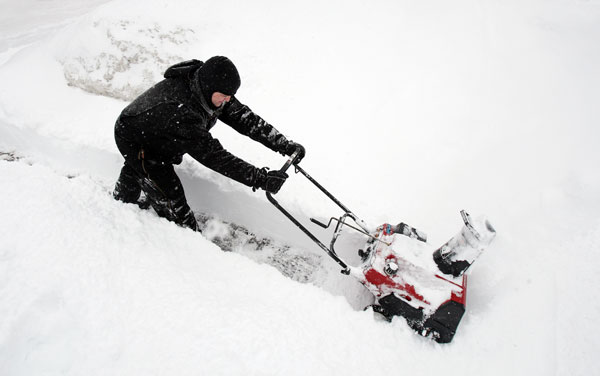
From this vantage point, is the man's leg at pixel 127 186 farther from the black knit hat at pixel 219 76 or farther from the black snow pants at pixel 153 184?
the black knit hat at pixel 219 76

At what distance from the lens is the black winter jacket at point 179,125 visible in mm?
2322

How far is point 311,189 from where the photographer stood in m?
3.47

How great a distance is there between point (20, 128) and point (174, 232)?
3.09 meters

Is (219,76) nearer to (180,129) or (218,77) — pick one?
(218,77)

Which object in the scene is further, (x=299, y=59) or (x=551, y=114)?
(x=299, y=59)

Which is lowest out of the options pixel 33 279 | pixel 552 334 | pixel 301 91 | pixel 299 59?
pixel 33 279

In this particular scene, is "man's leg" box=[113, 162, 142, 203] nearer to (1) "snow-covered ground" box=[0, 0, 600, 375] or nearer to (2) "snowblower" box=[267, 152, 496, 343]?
(1) "snow-covered ground" box=[0, 0, 600, 375]

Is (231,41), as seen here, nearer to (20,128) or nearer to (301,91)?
(301,91)

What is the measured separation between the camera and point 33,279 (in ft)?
6.33

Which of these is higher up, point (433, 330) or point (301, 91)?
point (301, 91)

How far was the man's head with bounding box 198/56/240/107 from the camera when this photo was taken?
219cm

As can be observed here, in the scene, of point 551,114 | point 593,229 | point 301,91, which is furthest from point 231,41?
point 593,229

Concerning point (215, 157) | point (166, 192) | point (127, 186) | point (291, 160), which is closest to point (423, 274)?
point (291, 160)

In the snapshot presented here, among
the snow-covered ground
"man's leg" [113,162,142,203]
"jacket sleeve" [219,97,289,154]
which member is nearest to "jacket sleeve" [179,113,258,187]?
"jacket sleeve" [219,97,289,154]
